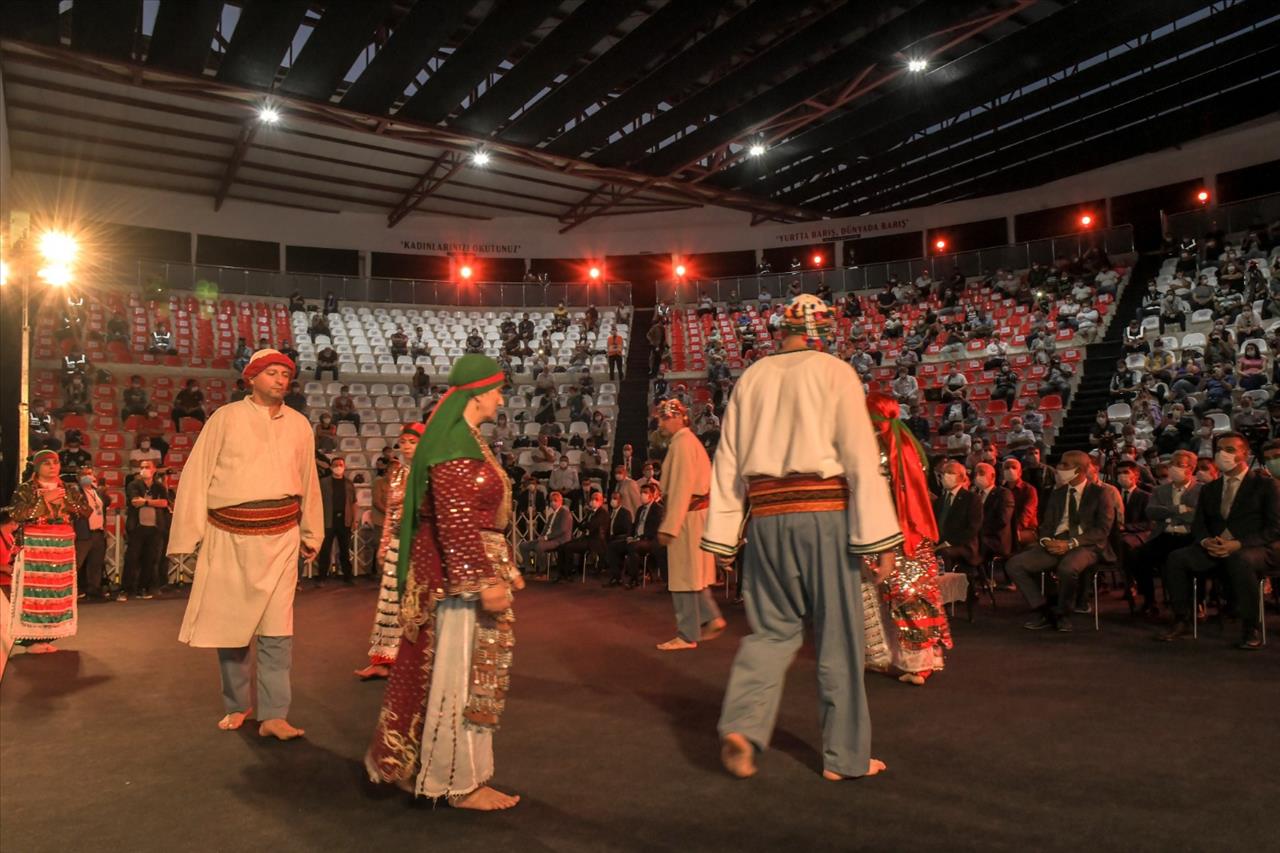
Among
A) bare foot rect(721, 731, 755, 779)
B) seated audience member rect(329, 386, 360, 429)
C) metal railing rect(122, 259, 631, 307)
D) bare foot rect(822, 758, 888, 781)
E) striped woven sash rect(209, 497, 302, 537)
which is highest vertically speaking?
metal railing rect(122, 259, 631, 307)

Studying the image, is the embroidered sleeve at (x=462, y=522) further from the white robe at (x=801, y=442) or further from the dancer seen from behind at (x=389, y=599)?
the dancer seen from behind at (x=389, y=599)

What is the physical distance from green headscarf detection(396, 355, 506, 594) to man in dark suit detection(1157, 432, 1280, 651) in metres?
5.60

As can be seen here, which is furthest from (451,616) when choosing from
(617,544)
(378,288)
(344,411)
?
(378,288)

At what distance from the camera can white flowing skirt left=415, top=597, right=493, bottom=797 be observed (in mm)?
3311

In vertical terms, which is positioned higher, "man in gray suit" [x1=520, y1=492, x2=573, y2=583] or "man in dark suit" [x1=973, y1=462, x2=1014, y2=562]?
"man in dark suit" [x1=973, y1=462, x2=1014, y2=562]

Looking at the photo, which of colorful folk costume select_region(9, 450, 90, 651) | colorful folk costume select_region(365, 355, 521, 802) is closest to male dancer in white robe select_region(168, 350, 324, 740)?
colorful folk costume select_region(365, 355, 521, 802)

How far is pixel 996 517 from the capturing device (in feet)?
28.6

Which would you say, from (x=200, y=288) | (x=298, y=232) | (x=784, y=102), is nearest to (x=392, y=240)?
(x=298, y=232)

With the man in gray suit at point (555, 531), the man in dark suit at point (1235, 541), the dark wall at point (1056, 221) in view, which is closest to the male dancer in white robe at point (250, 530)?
the man in dark suit at point (1235, 541)

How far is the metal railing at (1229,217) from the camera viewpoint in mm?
19297

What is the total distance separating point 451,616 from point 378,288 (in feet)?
73.9

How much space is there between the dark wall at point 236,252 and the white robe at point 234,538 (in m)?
22.7

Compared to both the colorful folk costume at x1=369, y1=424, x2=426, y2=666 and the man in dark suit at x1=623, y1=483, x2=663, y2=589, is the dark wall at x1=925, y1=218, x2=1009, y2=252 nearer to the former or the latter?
the man in dark suit at x1=623, y1=483, x2=663, y2=589

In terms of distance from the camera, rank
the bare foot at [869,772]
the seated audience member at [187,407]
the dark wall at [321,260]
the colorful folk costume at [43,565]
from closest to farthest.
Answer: the bare foot at [869,772], the colorful folk costume at [43,565], the seated audience member at [187,407], the dark wall at [321,260]
